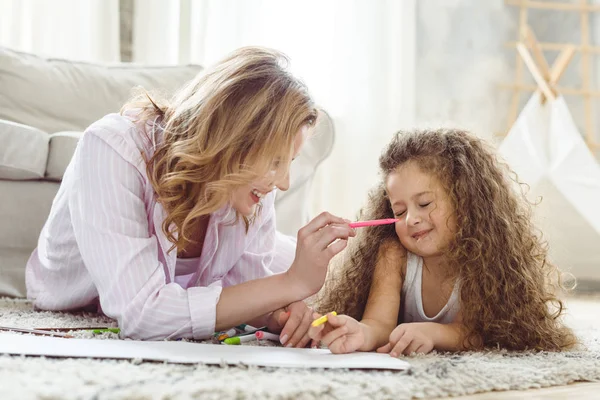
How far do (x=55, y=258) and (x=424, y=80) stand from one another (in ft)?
6.63

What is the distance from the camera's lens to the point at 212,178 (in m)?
1.08

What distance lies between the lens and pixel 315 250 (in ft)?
3.60

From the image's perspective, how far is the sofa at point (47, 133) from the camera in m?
1.72

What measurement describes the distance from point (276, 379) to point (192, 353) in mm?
166

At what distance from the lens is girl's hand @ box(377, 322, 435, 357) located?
1.04m

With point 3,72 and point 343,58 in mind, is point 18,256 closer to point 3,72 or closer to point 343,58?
point 3,72

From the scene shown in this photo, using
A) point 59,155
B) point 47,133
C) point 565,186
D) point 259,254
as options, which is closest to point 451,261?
point 259,254

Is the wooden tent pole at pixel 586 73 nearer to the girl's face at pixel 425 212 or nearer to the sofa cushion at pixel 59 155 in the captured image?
the girl's face at pixel 425 212

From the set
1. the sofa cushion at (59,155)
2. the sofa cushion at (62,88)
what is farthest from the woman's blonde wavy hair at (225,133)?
the sofa cushion at (62,88)

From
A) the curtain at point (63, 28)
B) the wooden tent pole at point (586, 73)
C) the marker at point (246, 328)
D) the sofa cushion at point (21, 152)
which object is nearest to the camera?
the marker at point (246, 328)

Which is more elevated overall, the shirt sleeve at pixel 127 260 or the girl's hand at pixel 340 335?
the shirt sleeve at pixel 127 260

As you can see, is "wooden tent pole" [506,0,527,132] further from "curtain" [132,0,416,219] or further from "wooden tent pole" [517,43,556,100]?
"curtain" [132,0,416,219]

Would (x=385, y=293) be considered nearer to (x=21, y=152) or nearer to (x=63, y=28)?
(x=21, y=152)

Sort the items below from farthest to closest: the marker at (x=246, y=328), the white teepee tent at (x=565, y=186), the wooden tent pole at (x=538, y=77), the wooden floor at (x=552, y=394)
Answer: the wooden tent pole at (x=538, y=77)
the white teepee tent at (x=565, y=186)
the marker at (x=246, y=328)
the wooden floor at (x=552, y=394)
